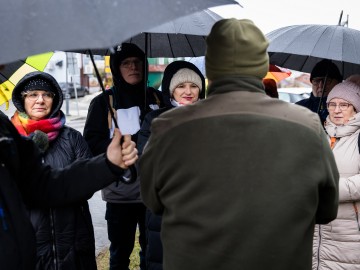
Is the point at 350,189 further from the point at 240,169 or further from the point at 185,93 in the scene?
the point at 240,169

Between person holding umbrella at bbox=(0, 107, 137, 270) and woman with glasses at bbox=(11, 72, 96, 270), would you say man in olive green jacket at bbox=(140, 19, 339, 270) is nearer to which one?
person holding umbrella at bbox=(0, 107, 137, 270)

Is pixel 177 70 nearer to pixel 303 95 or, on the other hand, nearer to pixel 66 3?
pixel 66 3

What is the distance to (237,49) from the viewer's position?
1672 millimetres

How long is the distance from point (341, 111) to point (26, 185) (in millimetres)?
2408

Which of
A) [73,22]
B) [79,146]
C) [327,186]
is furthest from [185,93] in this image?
[73,22]

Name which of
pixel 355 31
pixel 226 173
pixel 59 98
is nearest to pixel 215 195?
pixel 226 173

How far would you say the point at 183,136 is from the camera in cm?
170

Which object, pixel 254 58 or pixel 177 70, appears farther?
pixel 177 70

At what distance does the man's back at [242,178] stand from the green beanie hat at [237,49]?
0.22ft

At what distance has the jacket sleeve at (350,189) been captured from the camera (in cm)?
300

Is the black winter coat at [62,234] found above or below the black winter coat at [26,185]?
below

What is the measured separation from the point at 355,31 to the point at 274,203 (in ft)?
8.68

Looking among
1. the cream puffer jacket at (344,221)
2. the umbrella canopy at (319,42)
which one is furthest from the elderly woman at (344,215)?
the umbrella canopy at (319,42)

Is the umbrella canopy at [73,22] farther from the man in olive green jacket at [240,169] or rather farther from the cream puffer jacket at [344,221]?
the cream puffer jacket at [344,221]
